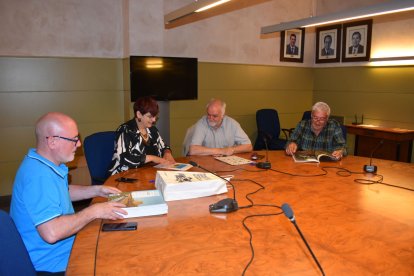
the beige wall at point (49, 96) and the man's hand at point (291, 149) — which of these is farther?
the beige wall at point (49, 96)

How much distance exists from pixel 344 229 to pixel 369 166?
1.28 m

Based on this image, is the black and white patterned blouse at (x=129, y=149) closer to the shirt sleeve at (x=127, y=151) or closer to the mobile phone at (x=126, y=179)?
the shirt sleeve at (x=127, y=151)

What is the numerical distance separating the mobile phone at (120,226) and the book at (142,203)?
0.28 ft

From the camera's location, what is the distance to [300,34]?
6.41m

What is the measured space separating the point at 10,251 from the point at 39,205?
330mm

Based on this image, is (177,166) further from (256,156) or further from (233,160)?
(256,156)

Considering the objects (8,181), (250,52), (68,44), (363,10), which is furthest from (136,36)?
(363,10)

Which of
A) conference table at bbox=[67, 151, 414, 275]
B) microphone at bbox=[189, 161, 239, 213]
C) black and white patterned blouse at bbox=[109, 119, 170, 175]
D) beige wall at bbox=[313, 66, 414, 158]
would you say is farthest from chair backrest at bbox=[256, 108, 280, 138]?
microphone at bbox=[189, 161, 239, 213]

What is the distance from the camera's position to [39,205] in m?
1.53

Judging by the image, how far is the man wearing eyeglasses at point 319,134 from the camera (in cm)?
354

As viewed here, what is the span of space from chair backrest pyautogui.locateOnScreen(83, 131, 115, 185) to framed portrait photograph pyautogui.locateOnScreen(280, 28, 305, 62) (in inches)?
162

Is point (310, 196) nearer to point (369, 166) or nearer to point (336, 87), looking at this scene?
point (369, 166)

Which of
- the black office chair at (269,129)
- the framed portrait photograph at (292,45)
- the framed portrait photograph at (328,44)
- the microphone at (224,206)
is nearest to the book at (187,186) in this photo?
the microphone at (224,206)

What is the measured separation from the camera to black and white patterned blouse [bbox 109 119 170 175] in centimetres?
286
